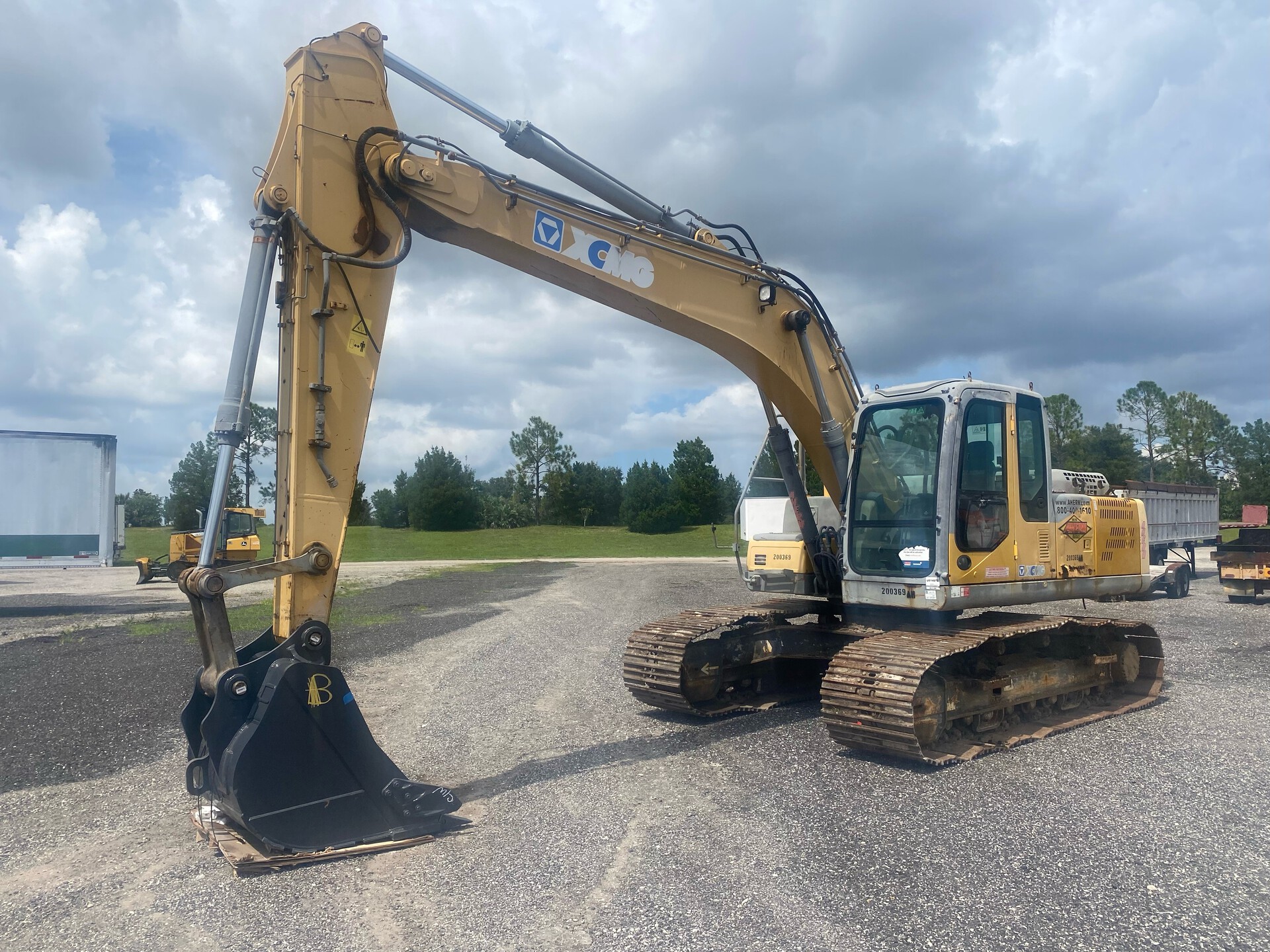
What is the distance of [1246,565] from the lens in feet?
61.4

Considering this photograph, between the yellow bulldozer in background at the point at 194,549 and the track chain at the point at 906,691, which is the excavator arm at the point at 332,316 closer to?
the track chain at the point at 906,691

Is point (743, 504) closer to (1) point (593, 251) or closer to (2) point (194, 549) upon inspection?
(1) point (593, 251)

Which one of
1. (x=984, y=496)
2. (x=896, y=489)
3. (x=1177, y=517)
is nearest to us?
(x=984, y=496)

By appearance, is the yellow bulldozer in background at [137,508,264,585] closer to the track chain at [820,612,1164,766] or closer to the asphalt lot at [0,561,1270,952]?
the asphalt lot at [0,561,1270,952]

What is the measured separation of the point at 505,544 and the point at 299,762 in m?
52.0

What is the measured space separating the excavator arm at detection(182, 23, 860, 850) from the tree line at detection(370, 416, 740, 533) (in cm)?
4915

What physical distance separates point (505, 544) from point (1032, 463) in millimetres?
50133

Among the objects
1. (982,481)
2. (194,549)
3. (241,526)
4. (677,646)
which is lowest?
(677,646)

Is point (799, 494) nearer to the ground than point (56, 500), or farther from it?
nearer to the ground

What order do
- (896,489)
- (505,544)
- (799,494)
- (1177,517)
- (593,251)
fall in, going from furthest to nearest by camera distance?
1. (505,544)
2. (1177,517)
3. (799,494)
4. (896,489)
5. (593,251)

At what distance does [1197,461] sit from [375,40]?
3321 inches

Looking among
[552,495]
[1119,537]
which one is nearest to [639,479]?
[552,495]

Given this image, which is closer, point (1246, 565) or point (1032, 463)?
point (1032, 463)

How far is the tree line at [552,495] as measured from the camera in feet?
221
